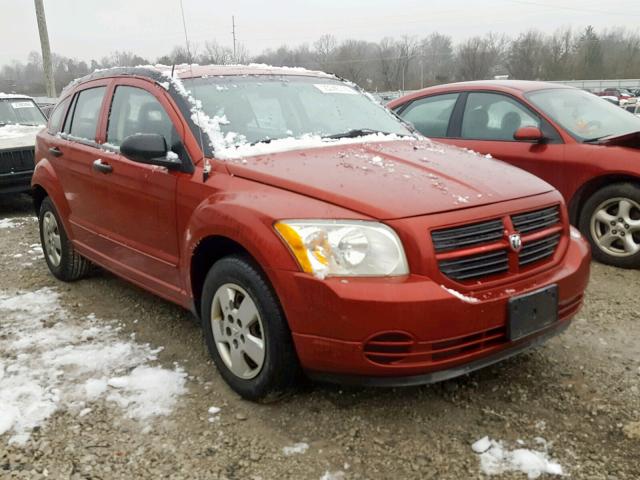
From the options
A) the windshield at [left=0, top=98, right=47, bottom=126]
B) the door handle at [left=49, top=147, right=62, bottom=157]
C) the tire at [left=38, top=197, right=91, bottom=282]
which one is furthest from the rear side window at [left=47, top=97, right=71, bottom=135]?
the windshield at [left=0, top=98, right=47, bottom=126]

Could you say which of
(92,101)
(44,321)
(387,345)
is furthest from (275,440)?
(92,101)

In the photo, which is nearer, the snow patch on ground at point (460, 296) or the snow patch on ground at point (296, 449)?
the snow patch on ground at point (460, 296)

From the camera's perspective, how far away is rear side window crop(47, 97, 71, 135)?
4895 millimetres

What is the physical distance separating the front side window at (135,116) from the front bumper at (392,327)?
1455 mm

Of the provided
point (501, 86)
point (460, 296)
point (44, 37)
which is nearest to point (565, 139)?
point (501, 86)

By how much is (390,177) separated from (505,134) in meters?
3.12

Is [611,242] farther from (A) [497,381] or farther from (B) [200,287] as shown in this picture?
(B) [200,287]

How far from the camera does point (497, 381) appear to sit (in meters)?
3.12

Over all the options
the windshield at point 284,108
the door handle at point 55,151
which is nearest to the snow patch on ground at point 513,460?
the windshield at point 284,108

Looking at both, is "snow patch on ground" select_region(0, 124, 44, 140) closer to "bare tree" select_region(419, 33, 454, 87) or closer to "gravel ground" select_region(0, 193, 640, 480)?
"gravel ground" select_region(0, 193, 640, 480)

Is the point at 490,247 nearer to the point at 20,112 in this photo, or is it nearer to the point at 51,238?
the point at 51,238

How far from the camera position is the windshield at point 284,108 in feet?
11.3

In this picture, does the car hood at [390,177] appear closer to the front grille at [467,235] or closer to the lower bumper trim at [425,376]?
the front grille at [467,235]

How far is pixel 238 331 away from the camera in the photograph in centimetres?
294
